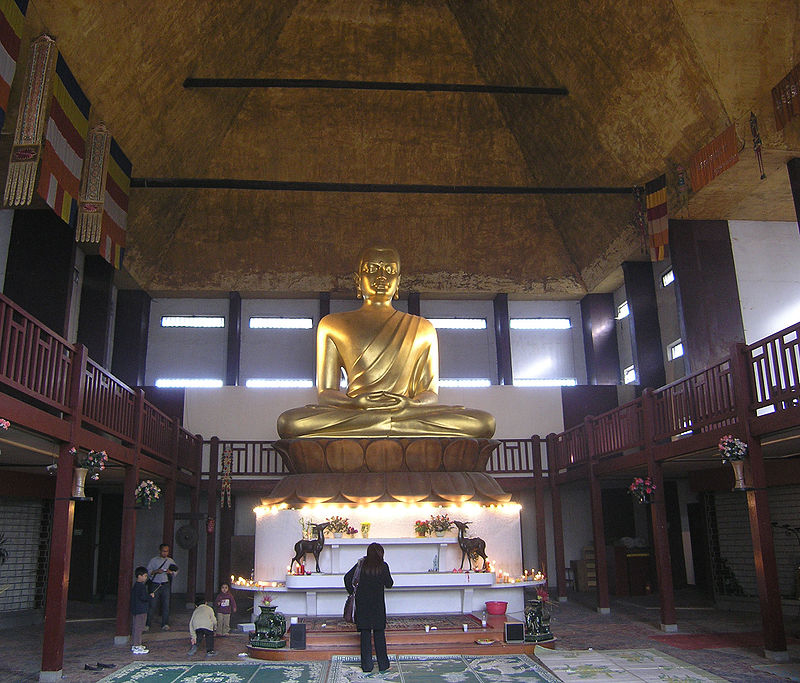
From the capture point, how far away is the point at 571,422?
15016 millimetres

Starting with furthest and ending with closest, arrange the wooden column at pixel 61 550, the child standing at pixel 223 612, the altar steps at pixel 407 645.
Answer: the child standing at pixel 223 612 < the altar steps at pixel 407 645 < the wooden column at pixel 61 550

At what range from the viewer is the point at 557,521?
1248cm

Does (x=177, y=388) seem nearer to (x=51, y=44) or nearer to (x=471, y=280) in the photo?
(x=471, y=280)

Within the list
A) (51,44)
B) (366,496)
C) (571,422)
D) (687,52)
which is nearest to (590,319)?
(571,422)

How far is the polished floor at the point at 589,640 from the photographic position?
21.8 feet

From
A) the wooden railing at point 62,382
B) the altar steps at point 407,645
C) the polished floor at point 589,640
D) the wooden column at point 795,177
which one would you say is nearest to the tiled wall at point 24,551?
the polished floor at point 589,640

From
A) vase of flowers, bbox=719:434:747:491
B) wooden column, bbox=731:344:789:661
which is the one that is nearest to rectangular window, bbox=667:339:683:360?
wooden column, bbox=731:344:789:661

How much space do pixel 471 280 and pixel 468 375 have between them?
80.3 inches

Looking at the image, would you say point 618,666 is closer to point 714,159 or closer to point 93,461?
point 93,461

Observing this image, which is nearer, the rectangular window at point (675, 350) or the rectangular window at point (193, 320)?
the rectangular window at point (675, 350)

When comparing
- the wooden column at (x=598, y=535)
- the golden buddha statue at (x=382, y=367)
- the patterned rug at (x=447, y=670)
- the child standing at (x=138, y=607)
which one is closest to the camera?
the patterned rug at (x=447, y=670)

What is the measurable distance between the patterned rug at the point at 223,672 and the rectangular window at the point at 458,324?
1042 centimetres

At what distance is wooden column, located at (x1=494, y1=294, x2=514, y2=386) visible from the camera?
15.8 meters

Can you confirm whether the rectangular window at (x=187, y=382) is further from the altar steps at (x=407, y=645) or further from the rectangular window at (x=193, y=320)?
the altar steps at (x=407, y=645)
